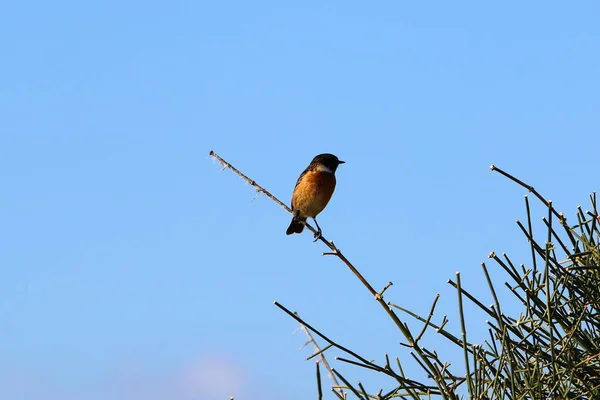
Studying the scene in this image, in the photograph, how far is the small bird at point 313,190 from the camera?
9.23 meters

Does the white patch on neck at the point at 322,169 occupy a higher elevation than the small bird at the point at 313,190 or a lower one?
higher

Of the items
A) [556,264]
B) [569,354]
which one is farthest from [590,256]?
[569,354]

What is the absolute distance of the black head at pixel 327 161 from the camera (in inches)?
380

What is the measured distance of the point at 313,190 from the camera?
9211 mm

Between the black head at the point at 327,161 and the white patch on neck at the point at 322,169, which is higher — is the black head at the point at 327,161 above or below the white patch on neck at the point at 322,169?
above

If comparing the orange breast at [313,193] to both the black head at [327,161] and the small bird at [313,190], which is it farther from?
the black head at [327,161]

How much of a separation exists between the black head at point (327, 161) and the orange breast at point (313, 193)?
231mm

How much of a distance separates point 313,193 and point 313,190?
0.11 feet

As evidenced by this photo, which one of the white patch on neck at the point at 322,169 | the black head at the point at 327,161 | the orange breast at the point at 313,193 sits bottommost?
the orange breast at the point at 313,193

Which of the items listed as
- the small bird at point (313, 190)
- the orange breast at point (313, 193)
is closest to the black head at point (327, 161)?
the small bird at point (313, 190)

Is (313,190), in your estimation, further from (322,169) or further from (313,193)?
(322,169)

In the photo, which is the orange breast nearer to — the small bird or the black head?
the small bird

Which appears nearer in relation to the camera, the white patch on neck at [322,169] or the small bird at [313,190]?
the small bird at [313,190]

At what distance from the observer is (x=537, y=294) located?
2062mm
